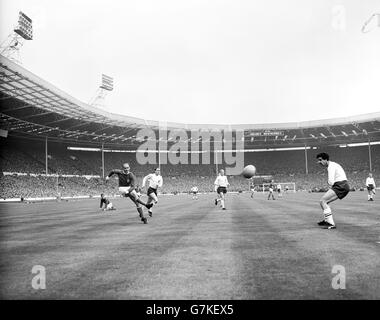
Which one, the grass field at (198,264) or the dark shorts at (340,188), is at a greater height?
the dark shorts at (340,188)

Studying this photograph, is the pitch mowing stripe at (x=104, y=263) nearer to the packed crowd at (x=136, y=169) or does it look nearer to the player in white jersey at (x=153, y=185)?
the player in white jersey at (x=153, y=185)

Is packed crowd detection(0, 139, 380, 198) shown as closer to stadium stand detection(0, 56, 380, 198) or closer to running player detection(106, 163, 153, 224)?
stadium stand detection(0, 56, 380, 198)

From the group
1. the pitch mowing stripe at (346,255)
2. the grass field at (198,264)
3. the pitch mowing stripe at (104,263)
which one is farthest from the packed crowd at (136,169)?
the pitch mowing stripe at (346,255)

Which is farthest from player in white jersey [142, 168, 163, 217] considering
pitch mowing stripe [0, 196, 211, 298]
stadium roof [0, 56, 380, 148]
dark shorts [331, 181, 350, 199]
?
stadium roof [0, 56, 380, 148]

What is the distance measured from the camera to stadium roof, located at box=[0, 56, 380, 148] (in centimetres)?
3834

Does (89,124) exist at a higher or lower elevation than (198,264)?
higher

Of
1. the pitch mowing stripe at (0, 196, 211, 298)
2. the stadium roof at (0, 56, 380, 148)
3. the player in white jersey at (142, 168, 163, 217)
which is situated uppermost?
the stadium roof at (0, 56, 380, 148)

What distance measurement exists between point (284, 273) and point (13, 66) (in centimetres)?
3449

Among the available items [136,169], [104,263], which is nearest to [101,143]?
[136,169]

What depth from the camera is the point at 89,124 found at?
5862cm

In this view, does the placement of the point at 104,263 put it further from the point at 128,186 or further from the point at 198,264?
the point at 128,186

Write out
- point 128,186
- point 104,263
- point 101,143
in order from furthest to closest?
point 101,143 → point 128,186 → point 104,263

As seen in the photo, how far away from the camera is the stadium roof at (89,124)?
1510 inches

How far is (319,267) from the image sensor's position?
546 centimetres
